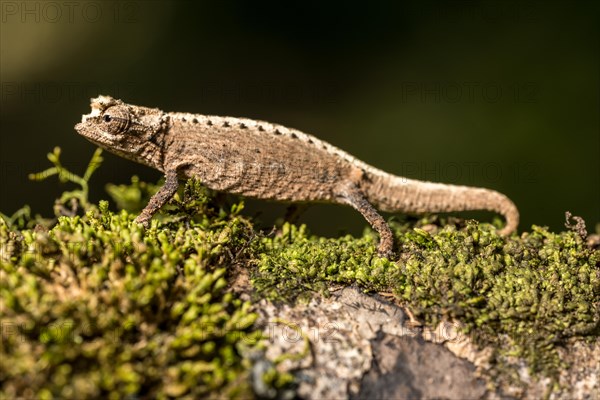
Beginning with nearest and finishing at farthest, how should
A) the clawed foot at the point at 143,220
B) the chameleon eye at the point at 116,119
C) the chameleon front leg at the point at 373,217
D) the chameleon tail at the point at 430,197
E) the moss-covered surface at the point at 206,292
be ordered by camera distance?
the moss-covered surface at the point at 206,292, the chameleon front leg at the point at 373,217, the clawed foot at the point at 143,220, the chameleon eye at the point at 116,119, the chameleon tail at the point at 430,197

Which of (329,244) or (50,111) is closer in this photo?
Result: (329,244)

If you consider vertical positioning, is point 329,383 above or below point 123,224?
below

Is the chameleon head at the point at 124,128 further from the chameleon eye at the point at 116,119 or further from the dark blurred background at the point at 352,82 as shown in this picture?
the dark blurred background at the point at 352,82

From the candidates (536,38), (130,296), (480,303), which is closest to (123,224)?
(130,296)

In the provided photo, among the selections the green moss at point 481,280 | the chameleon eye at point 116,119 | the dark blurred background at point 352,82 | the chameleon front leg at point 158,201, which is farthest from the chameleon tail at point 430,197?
the dark blurred background at point 352,82

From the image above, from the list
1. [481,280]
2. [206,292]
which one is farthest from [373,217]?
[206,292]

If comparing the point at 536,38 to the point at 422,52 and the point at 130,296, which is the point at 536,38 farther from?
the point at 130,296

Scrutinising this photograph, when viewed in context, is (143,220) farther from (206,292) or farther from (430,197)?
(430,197)

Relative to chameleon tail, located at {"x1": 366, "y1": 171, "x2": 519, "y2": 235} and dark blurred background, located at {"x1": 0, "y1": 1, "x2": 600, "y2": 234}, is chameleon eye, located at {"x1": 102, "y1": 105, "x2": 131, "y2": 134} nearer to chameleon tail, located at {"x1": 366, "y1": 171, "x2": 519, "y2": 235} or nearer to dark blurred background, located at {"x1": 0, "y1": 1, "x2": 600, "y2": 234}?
chameleon tail, located at {"x1": 366, "y1": 171, "x2": 519, "y2": 235}
